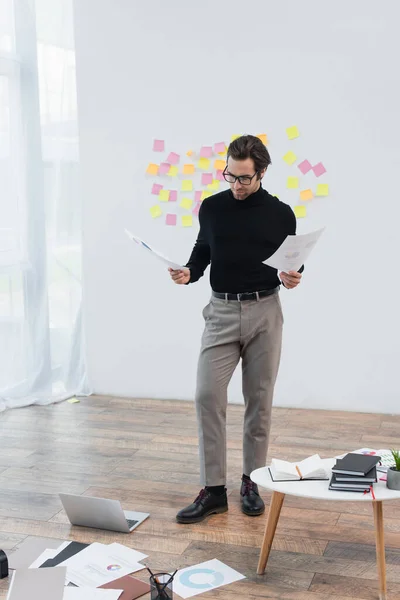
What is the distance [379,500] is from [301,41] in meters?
2.80

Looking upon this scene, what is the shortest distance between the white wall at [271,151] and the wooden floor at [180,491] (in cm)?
27

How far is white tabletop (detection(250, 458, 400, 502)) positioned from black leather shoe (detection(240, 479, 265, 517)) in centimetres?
57

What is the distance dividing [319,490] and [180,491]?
1.06 metres

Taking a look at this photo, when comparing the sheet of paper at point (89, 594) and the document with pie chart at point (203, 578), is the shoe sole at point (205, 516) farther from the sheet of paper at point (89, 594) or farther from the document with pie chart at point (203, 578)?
the sheet of paper at point (89, 594)

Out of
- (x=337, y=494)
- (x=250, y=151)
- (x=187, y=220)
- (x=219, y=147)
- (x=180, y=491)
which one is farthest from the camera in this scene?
(x=187, y=220)

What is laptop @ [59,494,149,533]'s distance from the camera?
112 inches

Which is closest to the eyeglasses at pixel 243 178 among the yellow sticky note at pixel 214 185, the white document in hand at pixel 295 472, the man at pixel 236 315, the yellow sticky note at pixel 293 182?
the man at pixel 236 315

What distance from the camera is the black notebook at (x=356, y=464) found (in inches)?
93.2

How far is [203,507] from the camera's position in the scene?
3004mm

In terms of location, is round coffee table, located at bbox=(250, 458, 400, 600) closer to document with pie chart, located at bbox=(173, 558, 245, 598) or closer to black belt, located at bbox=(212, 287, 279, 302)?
document with pie chart, located at bbox=(173, 558, 245, 598)

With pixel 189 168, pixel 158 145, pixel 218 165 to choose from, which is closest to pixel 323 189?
pixel 218 165

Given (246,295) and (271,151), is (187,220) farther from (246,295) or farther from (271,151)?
(246,295)

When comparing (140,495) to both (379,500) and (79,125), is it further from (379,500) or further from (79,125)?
(79,125)

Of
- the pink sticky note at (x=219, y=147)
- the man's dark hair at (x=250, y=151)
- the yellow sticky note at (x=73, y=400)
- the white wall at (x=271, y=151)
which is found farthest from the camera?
the yellow sticky note at (x=73, y=400)
